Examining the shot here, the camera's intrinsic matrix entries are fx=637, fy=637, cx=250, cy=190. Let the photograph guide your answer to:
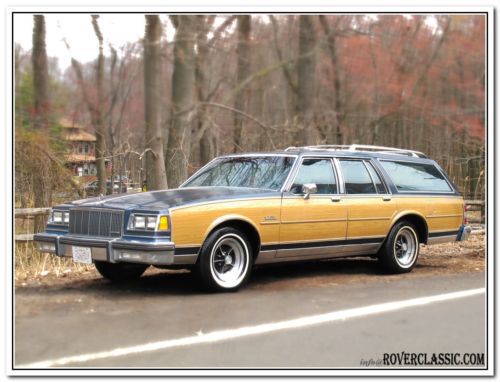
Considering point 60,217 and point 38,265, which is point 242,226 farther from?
point 38,265

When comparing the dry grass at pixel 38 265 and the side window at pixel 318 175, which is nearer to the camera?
the dry grass at pixel 38 265

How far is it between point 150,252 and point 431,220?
479cm

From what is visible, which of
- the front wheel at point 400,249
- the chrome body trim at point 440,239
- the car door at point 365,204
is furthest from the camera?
the chrome body trim at point 440,239

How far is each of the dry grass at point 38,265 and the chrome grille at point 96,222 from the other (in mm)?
1073

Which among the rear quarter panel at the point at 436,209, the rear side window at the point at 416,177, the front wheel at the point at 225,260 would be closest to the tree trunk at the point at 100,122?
the front wheel at the point at 225,260

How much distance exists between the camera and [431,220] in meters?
9.48

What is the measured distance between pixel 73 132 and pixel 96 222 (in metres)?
7.58

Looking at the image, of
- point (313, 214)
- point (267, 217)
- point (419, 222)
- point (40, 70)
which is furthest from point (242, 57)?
point (267, 217)

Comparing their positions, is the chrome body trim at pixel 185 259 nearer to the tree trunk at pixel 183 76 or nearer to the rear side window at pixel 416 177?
the rear side window at pixel 416 177

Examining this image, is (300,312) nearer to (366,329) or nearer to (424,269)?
(366,329)

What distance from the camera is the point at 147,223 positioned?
656 centimetres

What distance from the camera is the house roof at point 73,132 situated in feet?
44.1

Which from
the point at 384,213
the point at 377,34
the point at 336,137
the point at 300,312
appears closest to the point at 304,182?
the point at 384,213

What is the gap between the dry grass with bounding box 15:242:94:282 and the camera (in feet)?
26.1
